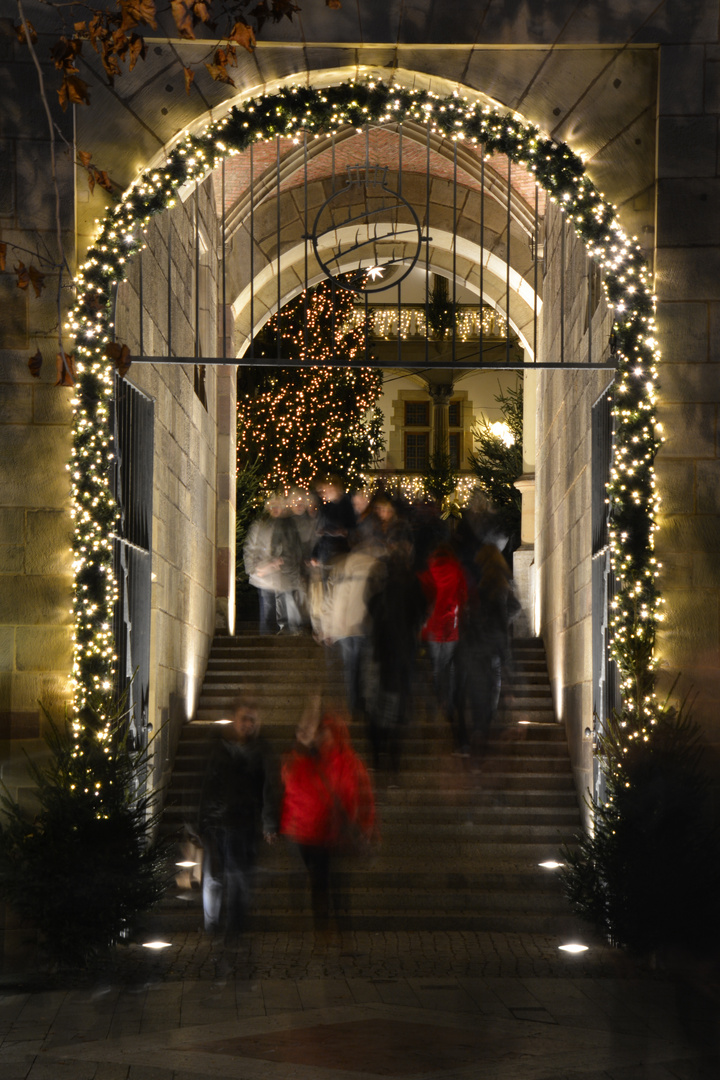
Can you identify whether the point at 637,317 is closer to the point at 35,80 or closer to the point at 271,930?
the point at 35,80

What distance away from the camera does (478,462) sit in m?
24.1

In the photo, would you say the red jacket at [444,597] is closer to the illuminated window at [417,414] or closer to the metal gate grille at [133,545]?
the metal gate grille at [133,545]

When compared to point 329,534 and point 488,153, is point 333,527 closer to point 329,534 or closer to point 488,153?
point 329,534

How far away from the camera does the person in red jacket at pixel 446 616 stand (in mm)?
9773

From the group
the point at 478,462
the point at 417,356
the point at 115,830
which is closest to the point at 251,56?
the point at 115,830

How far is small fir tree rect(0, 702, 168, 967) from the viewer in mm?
6965

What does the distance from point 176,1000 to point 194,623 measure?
6097 mm

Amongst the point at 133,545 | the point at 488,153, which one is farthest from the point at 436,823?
the point at 488,153

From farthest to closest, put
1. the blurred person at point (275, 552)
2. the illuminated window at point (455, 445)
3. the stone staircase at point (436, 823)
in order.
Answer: the illuminated window at point (455, 445)
the blurred person at point (275, 552)
the stone staircase at point (436, 823)

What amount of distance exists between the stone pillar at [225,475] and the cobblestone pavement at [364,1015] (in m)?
7.42

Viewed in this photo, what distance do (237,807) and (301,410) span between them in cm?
1672

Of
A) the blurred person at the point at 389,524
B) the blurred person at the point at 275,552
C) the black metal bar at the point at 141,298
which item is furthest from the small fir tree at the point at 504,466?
the black metal bar at the point at 141,298

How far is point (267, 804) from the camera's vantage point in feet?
23.7

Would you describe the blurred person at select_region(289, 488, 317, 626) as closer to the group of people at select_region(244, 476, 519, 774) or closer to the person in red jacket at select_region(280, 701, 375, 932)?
the group of people at select_region(244, 476, 519, 774)
